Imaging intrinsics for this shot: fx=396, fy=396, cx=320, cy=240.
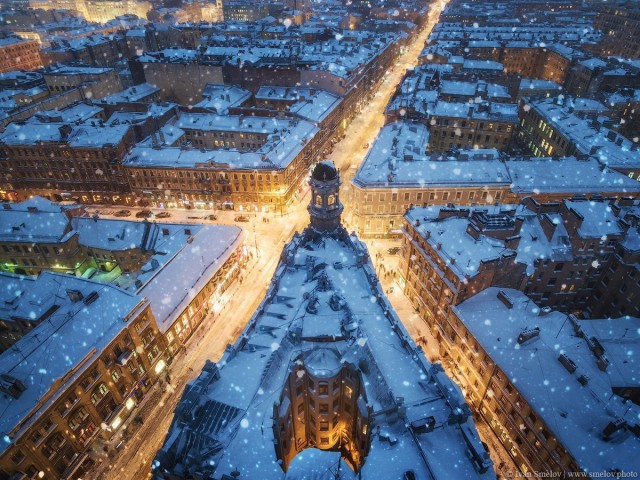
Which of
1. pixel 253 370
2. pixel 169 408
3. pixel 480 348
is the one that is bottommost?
pixel 169 408

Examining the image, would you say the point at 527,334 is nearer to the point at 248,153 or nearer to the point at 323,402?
the point at 323,402

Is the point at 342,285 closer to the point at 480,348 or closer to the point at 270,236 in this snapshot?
the point at 480,348

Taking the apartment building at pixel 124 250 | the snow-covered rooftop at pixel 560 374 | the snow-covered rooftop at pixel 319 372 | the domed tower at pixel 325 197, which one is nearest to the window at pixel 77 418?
the apartment building at pixel 124 250

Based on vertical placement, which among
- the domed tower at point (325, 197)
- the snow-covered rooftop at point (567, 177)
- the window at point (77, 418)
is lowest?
the window at point (77, 418)

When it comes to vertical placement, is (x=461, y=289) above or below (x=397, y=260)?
above

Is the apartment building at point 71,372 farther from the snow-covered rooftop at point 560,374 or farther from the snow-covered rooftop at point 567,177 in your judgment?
the snow-covered rooftop at point 567,177

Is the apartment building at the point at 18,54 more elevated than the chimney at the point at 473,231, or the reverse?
the apartment building at the point at 18,54

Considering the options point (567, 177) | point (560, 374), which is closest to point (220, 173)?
point (567, 177)

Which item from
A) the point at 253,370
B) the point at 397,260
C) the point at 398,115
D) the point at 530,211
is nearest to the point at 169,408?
the point at 253,370

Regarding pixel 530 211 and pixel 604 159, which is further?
pixel 604 159
